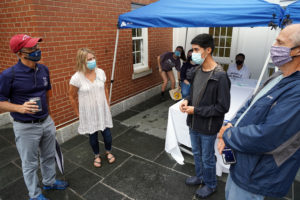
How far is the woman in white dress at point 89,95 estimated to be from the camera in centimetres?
270

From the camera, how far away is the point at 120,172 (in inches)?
124

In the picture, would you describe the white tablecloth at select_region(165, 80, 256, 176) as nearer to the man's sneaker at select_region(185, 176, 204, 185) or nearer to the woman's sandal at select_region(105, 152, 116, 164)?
the man's sneaker at select_region(185, 176, 204, 185)

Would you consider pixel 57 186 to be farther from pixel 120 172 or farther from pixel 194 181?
pixel 194 181

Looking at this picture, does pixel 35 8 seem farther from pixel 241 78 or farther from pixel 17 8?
pixel 241 78

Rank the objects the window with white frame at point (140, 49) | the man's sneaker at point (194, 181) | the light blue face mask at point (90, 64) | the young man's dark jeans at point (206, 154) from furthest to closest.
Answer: the window with white frame at point (140, 49) → the man's sneaker at point (194, 181) → the light blue face mask at point (90, 64) → the young man's dark jeans at point (206, 154)

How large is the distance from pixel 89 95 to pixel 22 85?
2.83ft

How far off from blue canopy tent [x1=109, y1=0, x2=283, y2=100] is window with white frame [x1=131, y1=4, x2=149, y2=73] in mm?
1758

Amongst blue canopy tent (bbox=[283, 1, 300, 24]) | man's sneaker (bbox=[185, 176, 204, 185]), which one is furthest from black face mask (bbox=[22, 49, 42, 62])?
blue canopy tent (bbox=[283, 1, 300, 24])

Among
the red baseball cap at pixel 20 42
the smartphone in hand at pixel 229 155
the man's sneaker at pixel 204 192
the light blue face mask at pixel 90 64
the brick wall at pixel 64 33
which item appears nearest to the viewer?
the smartphone in hand at pixel 229 155

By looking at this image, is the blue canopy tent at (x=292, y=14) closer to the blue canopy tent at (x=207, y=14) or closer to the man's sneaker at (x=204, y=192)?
the blue canopy tent at (x=207, y=14)

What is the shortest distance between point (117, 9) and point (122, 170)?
392 centimetres

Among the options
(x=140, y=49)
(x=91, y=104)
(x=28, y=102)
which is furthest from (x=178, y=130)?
(x=140, y=49)

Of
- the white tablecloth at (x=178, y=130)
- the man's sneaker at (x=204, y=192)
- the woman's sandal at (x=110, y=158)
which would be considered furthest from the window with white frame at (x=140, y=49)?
the man's sneaker at (x=204, y=192)

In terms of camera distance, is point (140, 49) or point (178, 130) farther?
point (140, 49)
